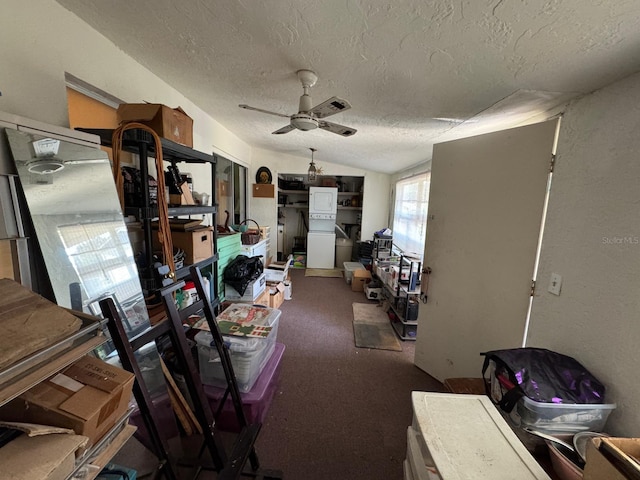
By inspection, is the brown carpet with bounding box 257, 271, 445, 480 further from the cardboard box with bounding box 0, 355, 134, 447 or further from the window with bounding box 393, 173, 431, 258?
the window with bounding box 393, 173, 431, 258

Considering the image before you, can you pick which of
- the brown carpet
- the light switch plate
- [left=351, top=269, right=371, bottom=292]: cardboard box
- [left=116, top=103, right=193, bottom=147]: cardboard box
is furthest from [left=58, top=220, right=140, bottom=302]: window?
[left=351, top=269, right=371, bottom=292]: cardboard box

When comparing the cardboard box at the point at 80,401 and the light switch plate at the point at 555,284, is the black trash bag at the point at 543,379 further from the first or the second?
the cardboard box at the point at 80,401

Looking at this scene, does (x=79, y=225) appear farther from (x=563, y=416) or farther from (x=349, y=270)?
(x=349, y=270)

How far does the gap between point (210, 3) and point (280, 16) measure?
30cm

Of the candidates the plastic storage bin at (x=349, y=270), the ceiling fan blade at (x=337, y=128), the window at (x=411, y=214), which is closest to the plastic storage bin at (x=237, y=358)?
the ceiling fan blade at (x=337, y=128)

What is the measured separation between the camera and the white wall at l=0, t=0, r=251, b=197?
1053 millimetres

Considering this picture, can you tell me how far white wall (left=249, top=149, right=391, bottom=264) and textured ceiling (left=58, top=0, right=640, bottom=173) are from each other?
317cm

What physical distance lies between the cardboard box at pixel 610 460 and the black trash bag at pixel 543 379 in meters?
0.27

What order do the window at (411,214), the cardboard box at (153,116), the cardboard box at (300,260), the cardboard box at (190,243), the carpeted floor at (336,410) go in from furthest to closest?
the cardboard box at (300,260) < the window at (411,214) < the cardboard box at (190,243) < the carpeted floor at (336,410) < the cardboard box at (153,116)

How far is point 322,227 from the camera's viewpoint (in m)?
5.68

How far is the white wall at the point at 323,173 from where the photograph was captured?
530 cm

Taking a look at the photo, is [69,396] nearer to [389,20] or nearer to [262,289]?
[389,20]

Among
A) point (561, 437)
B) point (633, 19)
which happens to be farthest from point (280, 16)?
point (561, 437)

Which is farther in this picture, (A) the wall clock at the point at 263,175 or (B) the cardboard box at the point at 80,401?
(A) the wall clock at the point at 263,175
